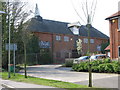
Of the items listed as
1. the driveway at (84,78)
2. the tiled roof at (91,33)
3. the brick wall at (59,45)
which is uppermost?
the tiled roof at (91,33)

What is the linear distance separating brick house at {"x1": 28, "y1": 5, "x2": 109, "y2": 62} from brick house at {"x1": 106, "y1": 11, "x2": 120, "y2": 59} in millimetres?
16655

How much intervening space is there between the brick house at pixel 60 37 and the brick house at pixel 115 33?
1665 cm

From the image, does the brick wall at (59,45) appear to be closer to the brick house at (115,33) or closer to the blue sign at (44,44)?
the blue sign at (44,44)

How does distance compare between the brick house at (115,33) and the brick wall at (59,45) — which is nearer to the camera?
the brick house at (115,33)

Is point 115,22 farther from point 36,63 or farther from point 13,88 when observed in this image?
point 36,63

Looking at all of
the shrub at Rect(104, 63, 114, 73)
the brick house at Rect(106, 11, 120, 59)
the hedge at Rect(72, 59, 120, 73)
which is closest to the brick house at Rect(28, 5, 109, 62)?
the brick house at Rect(106, 11, 120, 59)

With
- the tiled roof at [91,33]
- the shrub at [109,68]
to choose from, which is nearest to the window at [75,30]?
the tiled roof at [91,33]

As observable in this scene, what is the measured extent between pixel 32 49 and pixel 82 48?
1341 centimetres

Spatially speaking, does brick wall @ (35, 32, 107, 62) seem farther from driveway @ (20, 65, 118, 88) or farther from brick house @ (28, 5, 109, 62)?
driveway @ (20, 65, 118, 88)

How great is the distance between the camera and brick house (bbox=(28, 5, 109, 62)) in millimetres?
37906

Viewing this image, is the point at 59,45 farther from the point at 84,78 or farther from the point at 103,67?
the point at 84,78

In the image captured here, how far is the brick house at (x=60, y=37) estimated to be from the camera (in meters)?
37.9

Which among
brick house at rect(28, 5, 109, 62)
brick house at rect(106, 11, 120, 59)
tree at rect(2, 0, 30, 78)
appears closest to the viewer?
brick house at rect(106, 11, 120, 59)

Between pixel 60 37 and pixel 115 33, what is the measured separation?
65.5ft
